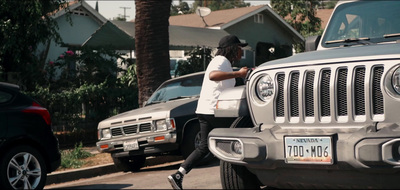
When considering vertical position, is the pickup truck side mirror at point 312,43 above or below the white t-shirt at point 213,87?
above

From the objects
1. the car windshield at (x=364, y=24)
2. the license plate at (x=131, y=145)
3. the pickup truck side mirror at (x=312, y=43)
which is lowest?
the license plate at (x=131, y=145)

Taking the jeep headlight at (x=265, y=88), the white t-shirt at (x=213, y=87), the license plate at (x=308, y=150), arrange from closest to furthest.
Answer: the license plate at (x=308, y=150) → the jeep headlight at (x=265, y=88) → the white t-shirt at (x=213, y=87)

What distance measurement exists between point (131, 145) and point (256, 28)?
3025 cm

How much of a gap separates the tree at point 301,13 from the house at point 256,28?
26.0 feet

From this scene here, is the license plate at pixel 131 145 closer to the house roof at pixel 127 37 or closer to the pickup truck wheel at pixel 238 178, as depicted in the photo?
the pickup truck wheel at pixel 238 178

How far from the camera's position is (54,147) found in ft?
32.8

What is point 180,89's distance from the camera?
1298cm

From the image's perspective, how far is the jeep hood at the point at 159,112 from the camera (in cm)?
1170

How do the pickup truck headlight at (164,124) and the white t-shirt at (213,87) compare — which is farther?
the pickup truck headlight at (164,124)

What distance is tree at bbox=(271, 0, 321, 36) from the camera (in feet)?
169

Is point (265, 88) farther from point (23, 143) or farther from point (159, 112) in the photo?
point (159, 112)

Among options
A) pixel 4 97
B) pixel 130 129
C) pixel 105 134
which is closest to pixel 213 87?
pixel 4 97

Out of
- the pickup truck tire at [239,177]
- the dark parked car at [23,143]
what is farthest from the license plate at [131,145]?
the pickup truck tire at [239,177]

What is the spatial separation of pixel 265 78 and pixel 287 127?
0.50 m
